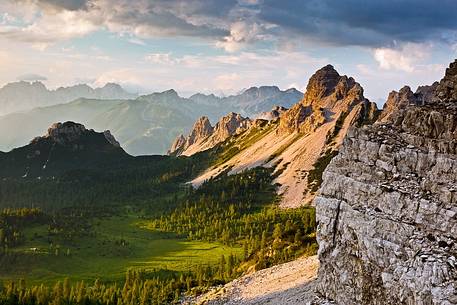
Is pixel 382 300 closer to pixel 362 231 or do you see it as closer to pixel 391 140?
pixel 362 231

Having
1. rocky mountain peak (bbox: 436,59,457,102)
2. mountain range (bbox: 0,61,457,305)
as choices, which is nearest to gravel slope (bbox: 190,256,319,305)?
mountain range (bbox: 0,61,457,305)

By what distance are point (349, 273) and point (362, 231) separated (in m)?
4.31

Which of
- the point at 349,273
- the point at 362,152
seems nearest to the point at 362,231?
the point at 349,273

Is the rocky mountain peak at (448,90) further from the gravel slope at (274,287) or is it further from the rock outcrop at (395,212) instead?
the gravel slope at (274,287)

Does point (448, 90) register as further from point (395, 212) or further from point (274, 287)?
point (274, 287)

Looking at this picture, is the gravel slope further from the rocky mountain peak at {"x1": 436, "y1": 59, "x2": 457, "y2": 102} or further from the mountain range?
the rocky mountain peak at {"x1": 436, "y1": 59, "x2": 457, "y2": 102}

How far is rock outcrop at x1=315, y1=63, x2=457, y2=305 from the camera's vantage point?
34.1m

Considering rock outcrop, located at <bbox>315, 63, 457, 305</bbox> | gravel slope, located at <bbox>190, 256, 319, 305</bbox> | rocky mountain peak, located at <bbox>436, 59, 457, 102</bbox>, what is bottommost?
gravel slope, located at <bbox>190, 256, 319, 305</bbox>

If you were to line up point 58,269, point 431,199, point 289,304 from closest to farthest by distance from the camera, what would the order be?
point 431,199
point 289,304
point 58,269

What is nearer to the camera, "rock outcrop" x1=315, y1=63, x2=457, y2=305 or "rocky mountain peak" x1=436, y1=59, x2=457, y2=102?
"rock outcrop" x1=315, y1=63, x2=457, y2=305

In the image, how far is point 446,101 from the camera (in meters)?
43.4

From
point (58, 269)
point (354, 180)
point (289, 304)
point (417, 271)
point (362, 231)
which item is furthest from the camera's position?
point (58, 269)

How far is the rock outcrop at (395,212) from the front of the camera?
34.1 metres

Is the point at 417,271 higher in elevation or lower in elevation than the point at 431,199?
lower
